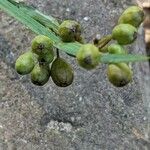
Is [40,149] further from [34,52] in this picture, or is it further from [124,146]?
[34,52]

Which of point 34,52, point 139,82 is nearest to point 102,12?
point 139,82

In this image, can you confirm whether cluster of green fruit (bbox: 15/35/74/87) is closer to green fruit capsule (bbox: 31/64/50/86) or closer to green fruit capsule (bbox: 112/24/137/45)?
green fruit capsule (bbox: 31/64/50/86)

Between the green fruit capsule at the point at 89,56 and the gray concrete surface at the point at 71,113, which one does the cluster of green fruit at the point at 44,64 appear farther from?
the gray concrete surface at the point at 71,113

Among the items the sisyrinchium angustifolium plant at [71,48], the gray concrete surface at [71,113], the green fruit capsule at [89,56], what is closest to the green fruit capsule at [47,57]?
the sisyrinchium angustifolium plant at [71,48]

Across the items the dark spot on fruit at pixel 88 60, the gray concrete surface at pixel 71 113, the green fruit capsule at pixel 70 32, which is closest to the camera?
the dark spot on fruit at pixel 88 60

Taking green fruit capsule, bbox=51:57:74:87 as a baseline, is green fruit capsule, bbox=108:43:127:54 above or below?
above

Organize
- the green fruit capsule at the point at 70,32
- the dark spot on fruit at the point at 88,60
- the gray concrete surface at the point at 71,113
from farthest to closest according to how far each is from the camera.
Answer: the gray concrete surface at the point at 71,113 → the green fruit capsule at the point at 70,32 → the dark spot on fruit at the point at 88,60

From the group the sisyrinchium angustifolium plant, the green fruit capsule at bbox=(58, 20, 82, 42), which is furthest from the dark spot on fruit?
the green fruit capsule at bbox=(58, 20, 82, 42)

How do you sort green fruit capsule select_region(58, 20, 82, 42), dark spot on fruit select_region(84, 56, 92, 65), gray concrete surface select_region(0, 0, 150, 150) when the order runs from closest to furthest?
dark spot on fruit select_region(84, 56, 92, 65) < green fruit capsule select_region(58, 20, 82, 42) < gray concrete surface select_region(0, 0, 150, 150)
